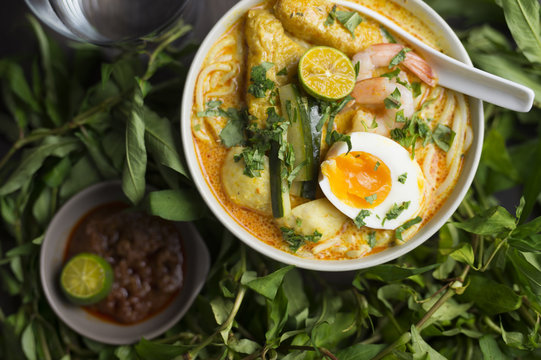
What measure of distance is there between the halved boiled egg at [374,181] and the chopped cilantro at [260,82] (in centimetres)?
42

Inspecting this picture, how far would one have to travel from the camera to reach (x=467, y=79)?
2.36 meters

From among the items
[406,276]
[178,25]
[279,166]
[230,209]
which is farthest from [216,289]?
[178,25]

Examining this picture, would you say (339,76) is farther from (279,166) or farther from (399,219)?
(399,219)

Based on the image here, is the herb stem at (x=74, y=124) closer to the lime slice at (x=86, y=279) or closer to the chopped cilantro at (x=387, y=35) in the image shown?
the lime slice at (x=86, y=279)

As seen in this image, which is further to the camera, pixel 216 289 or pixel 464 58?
pixel 216 289

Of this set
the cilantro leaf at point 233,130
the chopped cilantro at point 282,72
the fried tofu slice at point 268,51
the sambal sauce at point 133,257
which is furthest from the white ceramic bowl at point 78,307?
the chopped cilantro at point 282,72

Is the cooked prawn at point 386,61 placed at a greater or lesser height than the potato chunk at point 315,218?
greater

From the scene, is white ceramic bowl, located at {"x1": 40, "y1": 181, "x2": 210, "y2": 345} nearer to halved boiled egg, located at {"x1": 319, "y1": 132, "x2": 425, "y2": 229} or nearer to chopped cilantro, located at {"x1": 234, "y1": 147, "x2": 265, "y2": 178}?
chopped cilantro, located at {"x1": 234, "y1": 147, "x2": 265, "y2": 178}

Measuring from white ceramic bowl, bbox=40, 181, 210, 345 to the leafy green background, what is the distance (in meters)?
0.09

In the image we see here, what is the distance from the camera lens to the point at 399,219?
7.81 feet

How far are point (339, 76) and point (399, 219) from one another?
2.43 ft

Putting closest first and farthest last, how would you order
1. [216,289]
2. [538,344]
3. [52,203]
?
[538,344] < [216,289] < [52,203]

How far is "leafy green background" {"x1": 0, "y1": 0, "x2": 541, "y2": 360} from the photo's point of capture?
2502mm

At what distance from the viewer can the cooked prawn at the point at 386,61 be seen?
238cm
